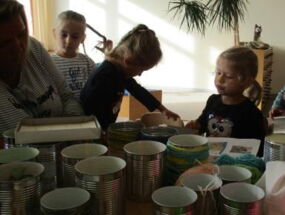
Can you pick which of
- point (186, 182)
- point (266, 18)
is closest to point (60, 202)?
point (186, 182)

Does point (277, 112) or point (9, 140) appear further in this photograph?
point (277, 112)

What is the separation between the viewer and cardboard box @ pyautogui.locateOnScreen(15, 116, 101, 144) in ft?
2.68

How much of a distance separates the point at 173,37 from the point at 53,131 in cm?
418

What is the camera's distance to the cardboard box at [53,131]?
817 mm

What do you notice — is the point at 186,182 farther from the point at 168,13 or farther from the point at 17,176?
the point at 168,13

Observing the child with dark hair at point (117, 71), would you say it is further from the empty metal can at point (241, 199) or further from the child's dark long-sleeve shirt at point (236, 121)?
the empty metal can at point (241, 199)

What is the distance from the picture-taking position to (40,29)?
5000 millimetres

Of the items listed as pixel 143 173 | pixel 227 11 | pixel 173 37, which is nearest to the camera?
pixel 143 173

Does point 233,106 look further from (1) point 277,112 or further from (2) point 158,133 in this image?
(2) point 158,133

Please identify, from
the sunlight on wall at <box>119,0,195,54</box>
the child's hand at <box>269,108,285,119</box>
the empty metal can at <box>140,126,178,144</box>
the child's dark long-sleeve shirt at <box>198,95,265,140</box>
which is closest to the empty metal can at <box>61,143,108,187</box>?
the empty metal can at <box>140,126,178,144</box>

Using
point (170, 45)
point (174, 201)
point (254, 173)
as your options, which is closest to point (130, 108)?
point (170, 45)

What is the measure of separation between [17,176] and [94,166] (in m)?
0.15

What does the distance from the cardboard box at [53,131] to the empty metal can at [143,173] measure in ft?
0.32

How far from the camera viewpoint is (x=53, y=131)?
0.83 m
